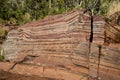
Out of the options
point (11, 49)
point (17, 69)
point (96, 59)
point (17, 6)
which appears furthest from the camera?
point (17, 6)

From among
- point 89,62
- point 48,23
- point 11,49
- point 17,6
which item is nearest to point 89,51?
point 89,62

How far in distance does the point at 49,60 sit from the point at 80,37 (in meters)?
1.50

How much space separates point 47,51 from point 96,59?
2299 millimetres

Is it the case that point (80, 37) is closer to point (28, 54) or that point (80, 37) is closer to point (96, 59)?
point (96, 59)

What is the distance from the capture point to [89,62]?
1077cm

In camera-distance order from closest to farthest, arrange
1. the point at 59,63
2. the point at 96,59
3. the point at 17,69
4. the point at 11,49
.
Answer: the point at 96,59 → the point at 59,63 → the point at 17,69 → the point at 11,49

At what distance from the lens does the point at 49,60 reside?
11906 mm

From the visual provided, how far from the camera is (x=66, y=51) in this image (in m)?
11.6

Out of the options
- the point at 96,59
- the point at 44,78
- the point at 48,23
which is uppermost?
the point at 48,23

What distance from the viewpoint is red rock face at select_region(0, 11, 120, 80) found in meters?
10.6

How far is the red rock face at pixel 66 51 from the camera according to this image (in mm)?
10617

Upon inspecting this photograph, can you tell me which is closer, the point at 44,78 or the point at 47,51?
the point at 44,78

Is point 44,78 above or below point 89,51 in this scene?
below

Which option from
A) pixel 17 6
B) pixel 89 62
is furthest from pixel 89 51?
pixel 17 6
